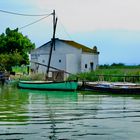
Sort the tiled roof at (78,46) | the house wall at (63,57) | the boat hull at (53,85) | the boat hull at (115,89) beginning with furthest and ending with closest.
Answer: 1. the tiled roof at (78,46)
2. the house wall at (63,57)
3. the boat hull at (53,85)
4. the boat hull at (115,89)

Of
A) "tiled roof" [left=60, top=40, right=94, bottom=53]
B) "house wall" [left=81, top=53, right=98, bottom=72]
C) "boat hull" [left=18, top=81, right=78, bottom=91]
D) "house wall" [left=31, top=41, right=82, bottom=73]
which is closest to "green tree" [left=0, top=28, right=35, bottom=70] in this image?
"house wall" [left=31, top=41, right=82, bottom=73]

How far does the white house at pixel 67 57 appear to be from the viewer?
62688 mm

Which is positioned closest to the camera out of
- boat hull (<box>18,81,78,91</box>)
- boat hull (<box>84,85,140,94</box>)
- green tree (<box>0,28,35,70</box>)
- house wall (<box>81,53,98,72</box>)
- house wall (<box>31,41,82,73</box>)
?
boat hull (<box>84,85,140,94</box>)

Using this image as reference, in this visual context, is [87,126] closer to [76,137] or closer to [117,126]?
[117,126]

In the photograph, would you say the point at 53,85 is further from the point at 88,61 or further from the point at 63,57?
the point at 88,61

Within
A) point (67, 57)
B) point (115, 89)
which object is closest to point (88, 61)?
point (67, 57)

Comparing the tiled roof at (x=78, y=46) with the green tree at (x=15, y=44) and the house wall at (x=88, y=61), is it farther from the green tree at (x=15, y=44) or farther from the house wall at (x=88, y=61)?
the green tree at (x=15, y=44)

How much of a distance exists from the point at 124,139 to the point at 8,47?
56.4m

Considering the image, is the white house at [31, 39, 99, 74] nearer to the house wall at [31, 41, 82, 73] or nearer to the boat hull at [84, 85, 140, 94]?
the house wall at [31, 41, 82, 73]

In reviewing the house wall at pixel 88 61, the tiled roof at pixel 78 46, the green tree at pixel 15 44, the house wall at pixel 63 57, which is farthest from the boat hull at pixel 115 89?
the green tree at pixel 15 44

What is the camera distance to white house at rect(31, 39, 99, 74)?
62.7m

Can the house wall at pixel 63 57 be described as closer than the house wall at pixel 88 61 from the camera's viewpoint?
Yes

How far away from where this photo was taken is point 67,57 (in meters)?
62.6

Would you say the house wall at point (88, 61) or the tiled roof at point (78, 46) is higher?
the tiled roof at point (78, 46)
